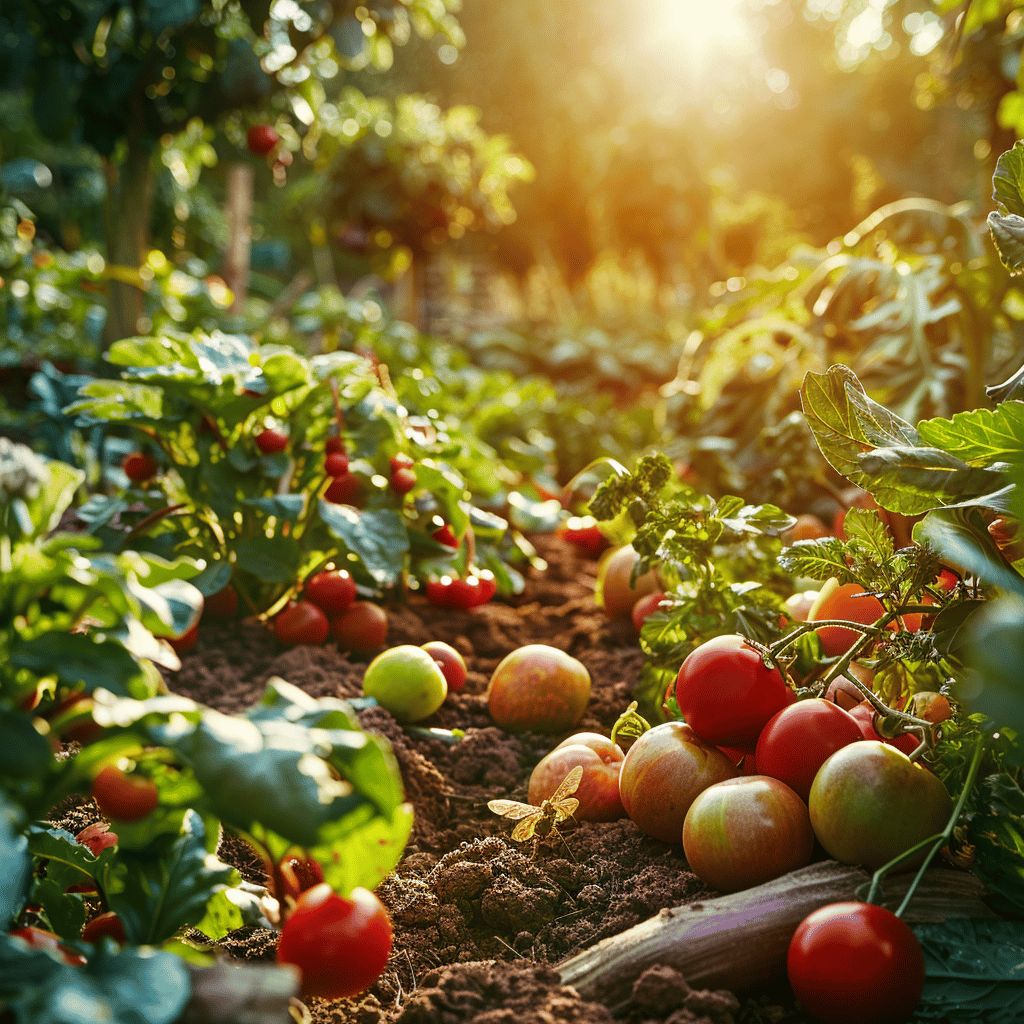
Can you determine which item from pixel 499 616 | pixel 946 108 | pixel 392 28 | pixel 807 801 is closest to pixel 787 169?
pixel 946 108

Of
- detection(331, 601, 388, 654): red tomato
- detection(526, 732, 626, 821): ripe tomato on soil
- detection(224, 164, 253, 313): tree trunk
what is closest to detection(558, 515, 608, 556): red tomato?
detection(331, 601, 388, 654): red tomato

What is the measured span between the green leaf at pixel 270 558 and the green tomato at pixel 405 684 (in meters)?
0.43

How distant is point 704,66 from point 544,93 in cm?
1087

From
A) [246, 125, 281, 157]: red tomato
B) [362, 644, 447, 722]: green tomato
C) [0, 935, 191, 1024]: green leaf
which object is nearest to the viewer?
[0, 935, 191, 1024]: green leaf

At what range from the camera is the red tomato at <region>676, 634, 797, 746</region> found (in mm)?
1690

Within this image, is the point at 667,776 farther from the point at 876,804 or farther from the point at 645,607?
the point at 645,607

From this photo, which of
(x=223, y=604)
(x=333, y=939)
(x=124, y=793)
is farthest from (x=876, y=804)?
(x=223, y=604)

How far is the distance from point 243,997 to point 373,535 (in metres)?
1.67

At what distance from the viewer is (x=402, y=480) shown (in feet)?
8.75

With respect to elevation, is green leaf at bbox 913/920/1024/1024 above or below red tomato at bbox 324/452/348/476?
below

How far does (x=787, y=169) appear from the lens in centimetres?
1339

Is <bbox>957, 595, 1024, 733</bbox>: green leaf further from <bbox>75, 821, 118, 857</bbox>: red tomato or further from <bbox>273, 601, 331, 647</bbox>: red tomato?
<bbox>273, 601, 331, 647</bbox>: red tomato

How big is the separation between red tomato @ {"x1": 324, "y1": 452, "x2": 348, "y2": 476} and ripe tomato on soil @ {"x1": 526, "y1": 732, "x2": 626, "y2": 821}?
1.00 m

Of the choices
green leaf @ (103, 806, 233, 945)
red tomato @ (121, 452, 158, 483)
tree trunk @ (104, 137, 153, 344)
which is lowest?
green leaf @ (103, 806, 233, 945)
